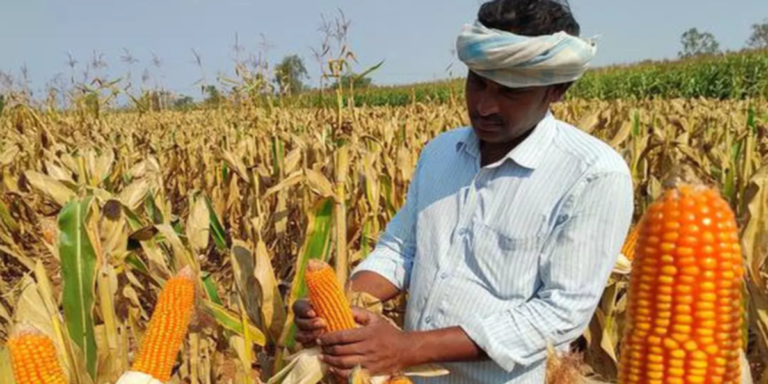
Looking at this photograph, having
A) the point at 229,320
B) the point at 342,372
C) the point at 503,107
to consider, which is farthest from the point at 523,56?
the point at 229,320

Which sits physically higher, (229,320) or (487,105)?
(487,105)

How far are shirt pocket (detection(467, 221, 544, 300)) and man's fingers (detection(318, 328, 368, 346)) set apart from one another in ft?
1.57

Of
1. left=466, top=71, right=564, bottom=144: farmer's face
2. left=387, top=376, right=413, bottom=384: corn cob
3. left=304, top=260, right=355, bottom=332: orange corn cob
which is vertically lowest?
left=387, top=376, right=413, bottom=384: corn cob

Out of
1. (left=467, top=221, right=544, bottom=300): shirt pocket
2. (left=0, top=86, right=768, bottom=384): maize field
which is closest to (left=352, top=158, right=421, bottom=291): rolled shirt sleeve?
(left=0, top=86, right=768, bottom=384): maize field

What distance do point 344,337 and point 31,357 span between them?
609 millimetres

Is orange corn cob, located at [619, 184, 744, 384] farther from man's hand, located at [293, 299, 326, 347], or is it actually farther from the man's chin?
the man's chin

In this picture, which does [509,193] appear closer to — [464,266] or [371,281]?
[464,266]

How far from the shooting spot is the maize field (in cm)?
149

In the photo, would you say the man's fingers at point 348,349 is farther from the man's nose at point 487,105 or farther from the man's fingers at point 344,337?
the man's nose at point 487,105

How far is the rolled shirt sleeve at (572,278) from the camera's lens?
1.63m

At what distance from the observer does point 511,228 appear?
1771mm

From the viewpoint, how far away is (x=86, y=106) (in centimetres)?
1188

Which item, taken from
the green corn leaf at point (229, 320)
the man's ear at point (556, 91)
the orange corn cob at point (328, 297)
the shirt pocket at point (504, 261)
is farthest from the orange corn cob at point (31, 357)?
the man's ear at point (556, 91)

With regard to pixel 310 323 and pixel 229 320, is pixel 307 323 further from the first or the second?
pixel 229 320
